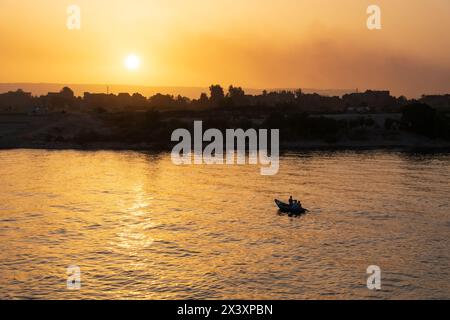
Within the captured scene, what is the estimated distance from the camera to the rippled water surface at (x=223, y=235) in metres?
35.3

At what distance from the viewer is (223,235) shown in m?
48.8

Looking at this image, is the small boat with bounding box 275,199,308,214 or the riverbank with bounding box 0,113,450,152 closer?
the small boat with bounding box 275,199,308,214

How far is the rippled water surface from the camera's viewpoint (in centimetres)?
3531

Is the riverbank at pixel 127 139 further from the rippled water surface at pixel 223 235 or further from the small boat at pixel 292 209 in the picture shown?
the small boat at pixel 292 209

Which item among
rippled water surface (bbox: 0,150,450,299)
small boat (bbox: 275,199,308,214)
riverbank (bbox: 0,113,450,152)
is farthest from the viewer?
riverbank (bbox: 0,113,450,152)

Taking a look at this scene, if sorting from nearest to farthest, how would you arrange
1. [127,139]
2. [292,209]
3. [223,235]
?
1. [223,235]
2. [292,209]
3. [127,139]

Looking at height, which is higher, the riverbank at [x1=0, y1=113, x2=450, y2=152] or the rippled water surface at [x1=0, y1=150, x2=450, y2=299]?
the riverbank at [x1=0, y1=113, x2=450, y2=152]

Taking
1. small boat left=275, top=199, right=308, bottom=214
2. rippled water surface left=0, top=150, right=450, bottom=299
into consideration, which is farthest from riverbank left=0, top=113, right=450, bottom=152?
small boat left=275, top=199, right=308, bottom=214

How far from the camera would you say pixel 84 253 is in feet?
140

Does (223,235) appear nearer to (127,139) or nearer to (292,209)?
(292,209)

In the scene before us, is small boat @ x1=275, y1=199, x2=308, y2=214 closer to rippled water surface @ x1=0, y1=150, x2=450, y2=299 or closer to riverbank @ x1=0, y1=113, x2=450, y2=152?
rippled water surface @ x1=0, y1=150, x2=450, y2=299

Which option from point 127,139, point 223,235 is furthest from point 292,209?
point 127,139

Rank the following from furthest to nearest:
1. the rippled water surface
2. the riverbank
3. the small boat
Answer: the riverbank, the small boat, the rippled water surface
